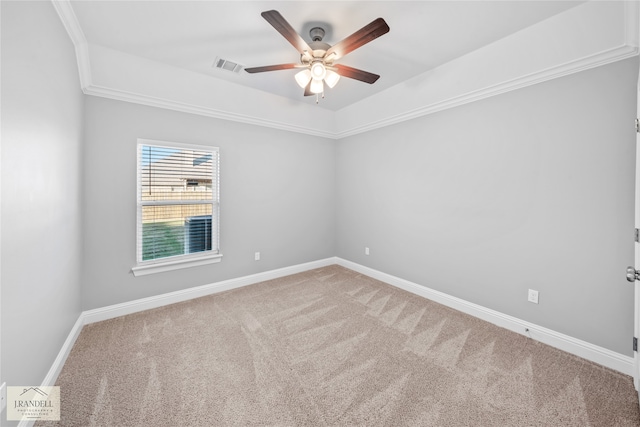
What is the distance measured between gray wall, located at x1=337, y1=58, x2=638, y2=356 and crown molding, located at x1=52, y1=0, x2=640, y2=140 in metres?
0.09

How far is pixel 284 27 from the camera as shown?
5.92ft

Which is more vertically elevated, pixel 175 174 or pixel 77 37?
pixel 77 37

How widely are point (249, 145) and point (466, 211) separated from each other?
2974mm

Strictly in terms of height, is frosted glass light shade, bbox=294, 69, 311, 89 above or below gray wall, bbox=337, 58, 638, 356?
above

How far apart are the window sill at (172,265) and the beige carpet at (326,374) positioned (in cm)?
46

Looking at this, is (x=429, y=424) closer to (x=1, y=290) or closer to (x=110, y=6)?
(x=1, y=290)

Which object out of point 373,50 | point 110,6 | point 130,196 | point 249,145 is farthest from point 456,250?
point 110,6

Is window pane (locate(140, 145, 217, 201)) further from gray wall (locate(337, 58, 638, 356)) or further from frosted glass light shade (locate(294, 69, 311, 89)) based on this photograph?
gray wall (locate(337, 58, 638, 356))

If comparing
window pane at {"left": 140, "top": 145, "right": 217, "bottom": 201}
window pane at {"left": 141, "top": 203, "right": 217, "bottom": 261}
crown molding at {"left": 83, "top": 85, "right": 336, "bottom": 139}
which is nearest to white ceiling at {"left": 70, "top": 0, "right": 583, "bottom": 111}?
crown molding at {"left": 83, "top": 85, "right": 336, "bottom": 139}

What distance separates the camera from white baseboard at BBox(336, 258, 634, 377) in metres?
2.02

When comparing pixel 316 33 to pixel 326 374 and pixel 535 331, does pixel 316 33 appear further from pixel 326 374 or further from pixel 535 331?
pixel 535 331

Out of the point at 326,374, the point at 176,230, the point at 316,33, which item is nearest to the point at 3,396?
the point at 326,374

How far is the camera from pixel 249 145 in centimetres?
375

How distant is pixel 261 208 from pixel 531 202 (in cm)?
325
